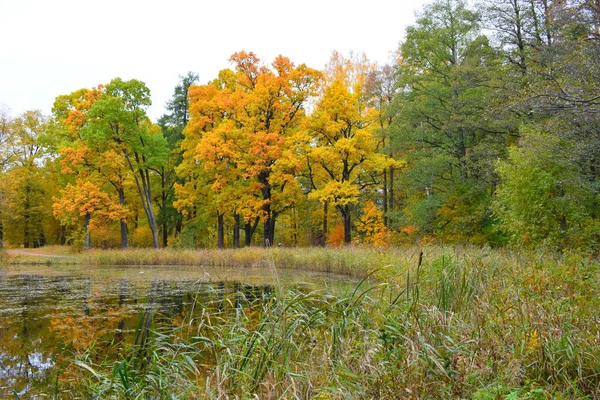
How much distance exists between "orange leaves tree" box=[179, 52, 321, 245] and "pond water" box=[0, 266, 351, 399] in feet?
27.0

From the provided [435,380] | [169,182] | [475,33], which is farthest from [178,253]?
[435,380]

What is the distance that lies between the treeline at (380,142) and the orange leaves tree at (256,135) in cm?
7

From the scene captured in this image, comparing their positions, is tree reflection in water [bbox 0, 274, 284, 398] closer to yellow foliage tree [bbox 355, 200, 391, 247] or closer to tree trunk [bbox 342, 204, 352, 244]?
tree trunk [bbox 342, 204, 352, 244]

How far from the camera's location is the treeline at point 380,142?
10.0m

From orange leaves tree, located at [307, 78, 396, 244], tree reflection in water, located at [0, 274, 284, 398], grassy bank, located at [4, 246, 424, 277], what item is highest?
orange leaves tree, located at [307, 78, 396, 244]

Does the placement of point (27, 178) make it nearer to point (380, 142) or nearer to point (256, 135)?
point (256, 135)

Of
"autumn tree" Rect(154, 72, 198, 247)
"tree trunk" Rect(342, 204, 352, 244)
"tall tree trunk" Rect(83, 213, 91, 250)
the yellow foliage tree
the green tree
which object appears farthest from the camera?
"autumn tree" Rect(154, 72, 198, 247)

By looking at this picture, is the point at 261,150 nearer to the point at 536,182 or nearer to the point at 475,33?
the point at 475,33

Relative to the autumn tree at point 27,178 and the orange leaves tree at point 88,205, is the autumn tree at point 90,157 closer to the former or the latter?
the orange leaves tree at point 88,205

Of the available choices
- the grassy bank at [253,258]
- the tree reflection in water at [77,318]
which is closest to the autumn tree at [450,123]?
the grassy bank at [253,258]

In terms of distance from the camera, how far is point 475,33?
1794cm

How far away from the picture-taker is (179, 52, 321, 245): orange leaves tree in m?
20.4

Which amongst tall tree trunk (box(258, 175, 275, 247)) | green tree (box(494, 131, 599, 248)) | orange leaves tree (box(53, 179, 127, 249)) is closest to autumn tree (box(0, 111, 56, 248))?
orange leaves tree (box(53, 179, 127, 249))

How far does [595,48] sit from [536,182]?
3.18 metres
